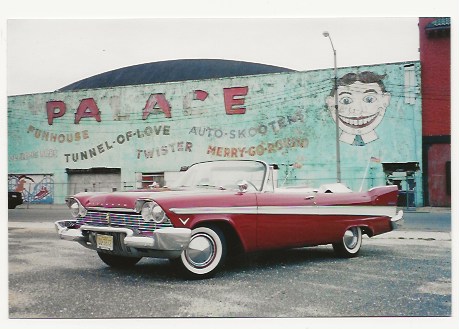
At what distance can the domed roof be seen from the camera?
18.6ft

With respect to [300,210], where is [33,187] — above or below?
above

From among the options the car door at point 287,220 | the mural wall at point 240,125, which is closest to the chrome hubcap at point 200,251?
the car door at point 287,220

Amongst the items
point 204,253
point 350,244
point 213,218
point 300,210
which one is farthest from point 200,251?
point 350,244

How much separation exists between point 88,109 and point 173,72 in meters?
1.27

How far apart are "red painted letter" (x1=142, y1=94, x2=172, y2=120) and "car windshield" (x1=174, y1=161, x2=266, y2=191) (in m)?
1.90

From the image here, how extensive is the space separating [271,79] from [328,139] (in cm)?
119

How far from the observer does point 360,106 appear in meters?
6.12

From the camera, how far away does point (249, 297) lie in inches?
152

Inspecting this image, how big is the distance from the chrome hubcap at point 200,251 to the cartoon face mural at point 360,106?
274cm

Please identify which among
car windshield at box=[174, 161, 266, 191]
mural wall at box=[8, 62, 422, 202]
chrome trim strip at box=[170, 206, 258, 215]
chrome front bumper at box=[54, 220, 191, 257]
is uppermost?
mural wall at box=[8, 62, 422, 202]

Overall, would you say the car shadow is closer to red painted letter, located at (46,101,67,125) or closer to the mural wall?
the mural wall

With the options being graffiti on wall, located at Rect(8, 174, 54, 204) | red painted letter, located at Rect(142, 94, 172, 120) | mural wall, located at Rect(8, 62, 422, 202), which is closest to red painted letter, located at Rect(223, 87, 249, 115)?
mural wall, located at Rect(8, 62, 422, 202)

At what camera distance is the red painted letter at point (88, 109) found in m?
6.26

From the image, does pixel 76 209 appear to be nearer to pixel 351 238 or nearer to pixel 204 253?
pixel 204 253
